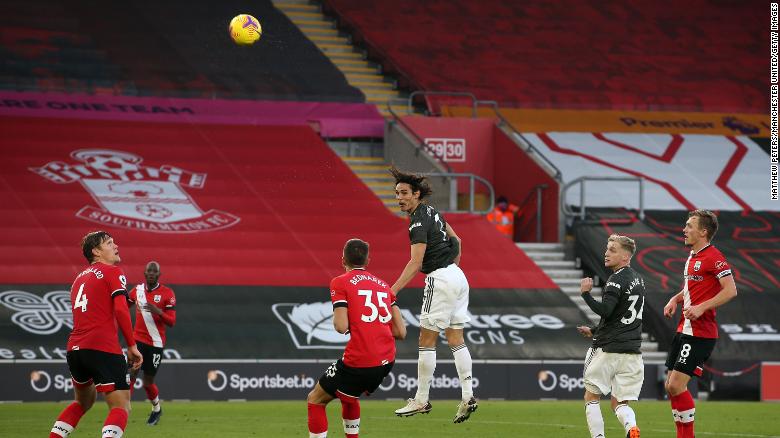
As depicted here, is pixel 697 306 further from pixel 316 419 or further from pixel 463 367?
pixel 316 419

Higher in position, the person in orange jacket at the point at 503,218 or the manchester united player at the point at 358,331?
the manchester united player at the point at 358,331

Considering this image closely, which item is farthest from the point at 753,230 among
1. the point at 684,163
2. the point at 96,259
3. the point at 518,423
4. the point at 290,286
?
the point at 96,259

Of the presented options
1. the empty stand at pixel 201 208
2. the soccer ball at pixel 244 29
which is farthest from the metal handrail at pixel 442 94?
the soccer ball at pixel 244 29

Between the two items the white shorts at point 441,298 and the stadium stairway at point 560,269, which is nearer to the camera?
the white shorts at point 441,298

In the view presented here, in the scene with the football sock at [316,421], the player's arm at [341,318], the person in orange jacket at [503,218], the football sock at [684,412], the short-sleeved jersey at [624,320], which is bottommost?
the person in orange jacket at [503,218]

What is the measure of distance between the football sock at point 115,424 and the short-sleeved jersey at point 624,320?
4.41m

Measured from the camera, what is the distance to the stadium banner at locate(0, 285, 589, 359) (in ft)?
71.4

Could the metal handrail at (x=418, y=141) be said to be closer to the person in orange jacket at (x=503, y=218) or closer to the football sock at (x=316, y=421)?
the person in orange jacket at (x=503, y=218)

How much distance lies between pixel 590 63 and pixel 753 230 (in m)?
8.25

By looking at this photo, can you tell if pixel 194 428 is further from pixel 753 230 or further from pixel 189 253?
pixel 753 230

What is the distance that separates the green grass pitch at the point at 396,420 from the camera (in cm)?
1488

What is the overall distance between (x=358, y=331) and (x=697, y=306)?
138 inches

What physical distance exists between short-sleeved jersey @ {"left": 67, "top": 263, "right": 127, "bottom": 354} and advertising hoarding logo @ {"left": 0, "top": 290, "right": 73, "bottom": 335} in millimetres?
11101

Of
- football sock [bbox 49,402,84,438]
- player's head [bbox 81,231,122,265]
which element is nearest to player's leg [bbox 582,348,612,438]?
player's head [bbox 81,231,122,265]
